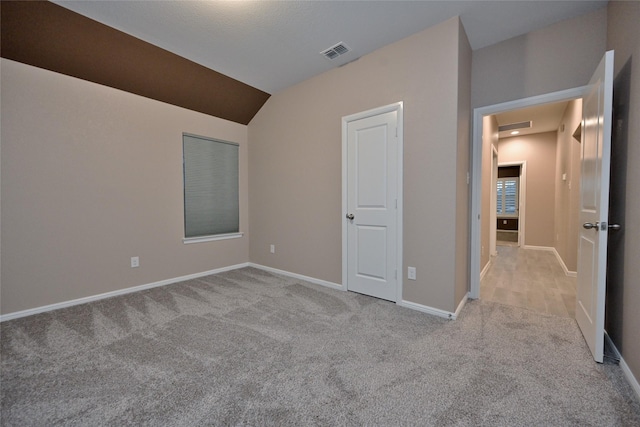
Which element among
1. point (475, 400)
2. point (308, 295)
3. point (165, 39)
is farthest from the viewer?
point (308, 295)

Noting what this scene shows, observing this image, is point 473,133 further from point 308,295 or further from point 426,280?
point 308,295

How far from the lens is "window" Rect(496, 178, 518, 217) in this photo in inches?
316

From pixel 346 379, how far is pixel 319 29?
2890mm

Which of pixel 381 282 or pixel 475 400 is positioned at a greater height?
pixel 381 282

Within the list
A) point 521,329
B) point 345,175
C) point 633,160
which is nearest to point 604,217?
point 633,160

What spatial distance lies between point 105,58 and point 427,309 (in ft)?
13.4

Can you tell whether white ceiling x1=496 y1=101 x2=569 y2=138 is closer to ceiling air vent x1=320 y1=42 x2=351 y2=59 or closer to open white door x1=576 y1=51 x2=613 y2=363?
open white door x1=576 y1=51 x2=613 y2=363

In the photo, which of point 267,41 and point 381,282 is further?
point 381,282

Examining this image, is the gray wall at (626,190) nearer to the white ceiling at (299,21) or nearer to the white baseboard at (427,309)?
the white ceiling at (299,21)

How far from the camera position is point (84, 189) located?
9.23 feet

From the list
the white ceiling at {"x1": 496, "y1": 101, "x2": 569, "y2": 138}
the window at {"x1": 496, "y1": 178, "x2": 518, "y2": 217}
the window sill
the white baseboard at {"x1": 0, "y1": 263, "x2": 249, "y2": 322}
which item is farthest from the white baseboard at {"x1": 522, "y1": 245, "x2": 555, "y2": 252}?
the white baseboard at {"x1": 0, "y1": 263, "x2": 249, "y2": 322}

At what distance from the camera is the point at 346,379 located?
1575 mm

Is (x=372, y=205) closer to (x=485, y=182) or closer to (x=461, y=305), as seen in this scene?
(x=461, y=305)

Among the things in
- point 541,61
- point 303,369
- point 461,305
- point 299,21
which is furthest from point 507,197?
point 303,369
